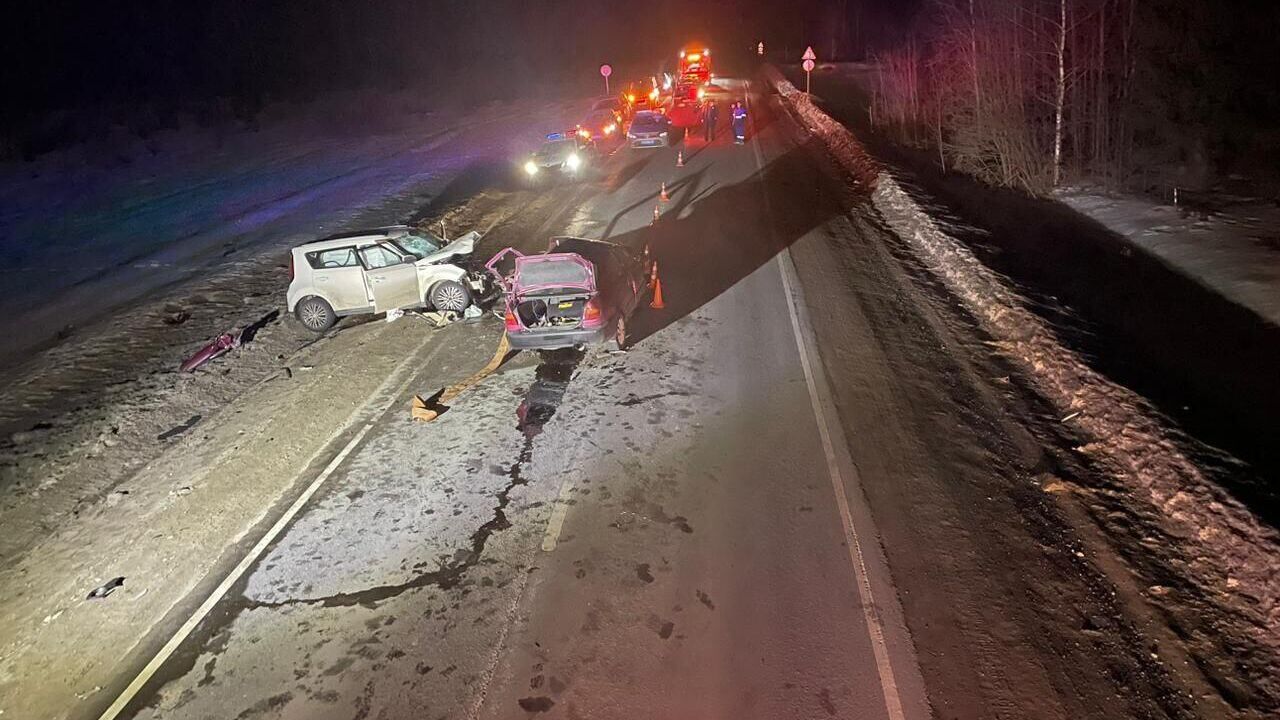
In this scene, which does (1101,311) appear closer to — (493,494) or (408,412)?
(493,494)

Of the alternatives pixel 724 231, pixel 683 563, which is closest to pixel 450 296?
pixel 724 231

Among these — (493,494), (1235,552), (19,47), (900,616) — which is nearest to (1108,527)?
(1235,552)

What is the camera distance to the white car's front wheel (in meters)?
12.2

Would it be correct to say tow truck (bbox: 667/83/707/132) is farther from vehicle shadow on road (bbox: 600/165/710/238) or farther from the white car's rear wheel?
the white car's rear wheel

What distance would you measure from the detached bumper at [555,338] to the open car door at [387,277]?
10.9 feet

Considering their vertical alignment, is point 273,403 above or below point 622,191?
below

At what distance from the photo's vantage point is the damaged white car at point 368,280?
478 inches

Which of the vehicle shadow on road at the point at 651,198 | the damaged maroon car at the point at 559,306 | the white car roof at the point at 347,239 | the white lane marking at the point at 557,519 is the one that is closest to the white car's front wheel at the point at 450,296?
the white car roof at the point at 347,239

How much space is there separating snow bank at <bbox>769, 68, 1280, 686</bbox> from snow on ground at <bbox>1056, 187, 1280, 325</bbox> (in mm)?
3281

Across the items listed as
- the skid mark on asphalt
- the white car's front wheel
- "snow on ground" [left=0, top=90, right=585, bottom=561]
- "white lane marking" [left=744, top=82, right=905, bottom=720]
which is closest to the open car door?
the white car's front wheel

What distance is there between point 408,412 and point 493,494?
2.52m

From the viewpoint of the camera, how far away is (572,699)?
4914mm

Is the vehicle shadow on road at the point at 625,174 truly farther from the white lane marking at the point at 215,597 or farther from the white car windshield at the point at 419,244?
the white lane marking at the point at 215,597

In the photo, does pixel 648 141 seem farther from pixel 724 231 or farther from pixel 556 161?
pixel 724 231
